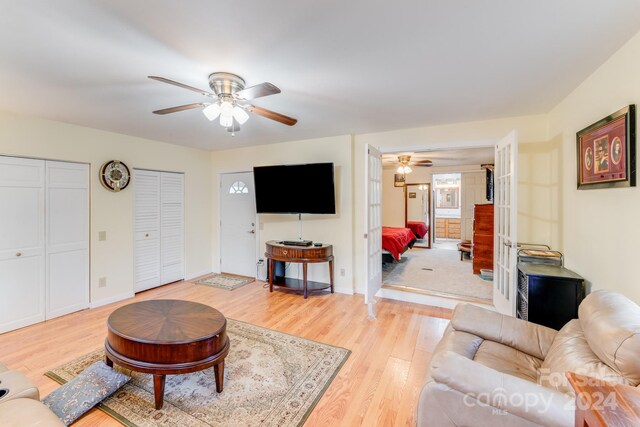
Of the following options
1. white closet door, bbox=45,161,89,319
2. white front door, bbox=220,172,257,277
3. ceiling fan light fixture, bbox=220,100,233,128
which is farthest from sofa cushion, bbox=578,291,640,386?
white closet door, bbox=45,161,89,319

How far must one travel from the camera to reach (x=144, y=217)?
4301 millimetres

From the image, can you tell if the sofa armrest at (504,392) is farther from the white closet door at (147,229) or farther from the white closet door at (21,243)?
the white closet door at (147,229)

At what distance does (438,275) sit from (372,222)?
222cm

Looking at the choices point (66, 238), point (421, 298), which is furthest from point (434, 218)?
point (66, 238)

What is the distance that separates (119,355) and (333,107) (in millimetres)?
2772

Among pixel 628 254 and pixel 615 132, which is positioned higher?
pixel 615 132

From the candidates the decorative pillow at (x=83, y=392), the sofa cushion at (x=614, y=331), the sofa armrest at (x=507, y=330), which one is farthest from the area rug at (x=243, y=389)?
the sofa cushion at (x=614, y=331)

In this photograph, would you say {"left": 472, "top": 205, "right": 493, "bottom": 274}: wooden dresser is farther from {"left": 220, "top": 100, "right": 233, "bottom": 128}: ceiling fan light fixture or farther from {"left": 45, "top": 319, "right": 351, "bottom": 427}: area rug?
{"left": 220, "top": 100, "right": 233, "bottom": 128}: ceiling fan light fixture

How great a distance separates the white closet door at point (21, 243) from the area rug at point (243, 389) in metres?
1.40

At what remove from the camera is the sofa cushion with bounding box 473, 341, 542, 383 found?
1573 mm

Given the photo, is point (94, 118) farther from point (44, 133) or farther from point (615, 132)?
point (615, 132)

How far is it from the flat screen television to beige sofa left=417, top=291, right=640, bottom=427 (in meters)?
2.62

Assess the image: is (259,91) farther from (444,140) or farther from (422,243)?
(422,243)

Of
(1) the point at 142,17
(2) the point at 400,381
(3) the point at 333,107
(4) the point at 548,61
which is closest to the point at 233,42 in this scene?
(1) the point at 142,17
